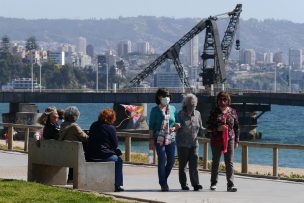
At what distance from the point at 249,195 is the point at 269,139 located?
306ft

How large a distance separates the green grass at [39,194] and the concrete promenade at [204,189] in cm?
91

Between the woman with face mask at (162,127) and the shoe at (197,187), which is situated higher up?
the woman with face mask at (162,127)

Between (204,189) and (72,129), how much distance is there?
101 inches

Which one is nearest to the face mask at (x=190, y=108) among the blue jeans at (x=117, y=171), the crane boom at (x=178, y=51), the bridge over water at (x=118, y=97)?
the blue jeans at (x=117, y=171)

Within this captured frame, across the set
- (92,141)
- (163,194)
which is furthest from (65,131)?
(163,194)

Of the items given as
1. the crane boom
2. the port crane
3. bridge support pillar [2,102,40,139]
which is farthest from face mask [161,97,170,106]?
the crane boom

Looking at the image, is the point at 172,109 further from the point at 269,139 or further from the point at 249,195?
the point at 269,139

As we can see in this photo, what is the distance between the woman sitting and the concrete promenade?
0.63 meters

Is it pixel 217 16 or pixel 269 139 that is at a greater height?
pixel 217 16

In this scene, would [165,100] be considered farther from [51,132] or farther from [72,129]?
[51,132]

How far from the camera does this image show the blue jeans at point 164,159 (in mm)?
18938

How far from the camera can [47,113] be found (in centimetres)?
2069

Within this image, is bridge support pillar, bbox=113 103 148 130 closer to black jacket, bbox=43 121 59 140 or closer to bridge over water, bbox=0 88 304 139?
bridge over water, bbox=0 88 304 139

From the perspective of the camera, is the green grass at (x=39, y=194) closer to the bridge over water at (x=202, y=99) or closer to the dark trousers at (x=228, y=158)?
the dark trousers at (x=228, y=158)
